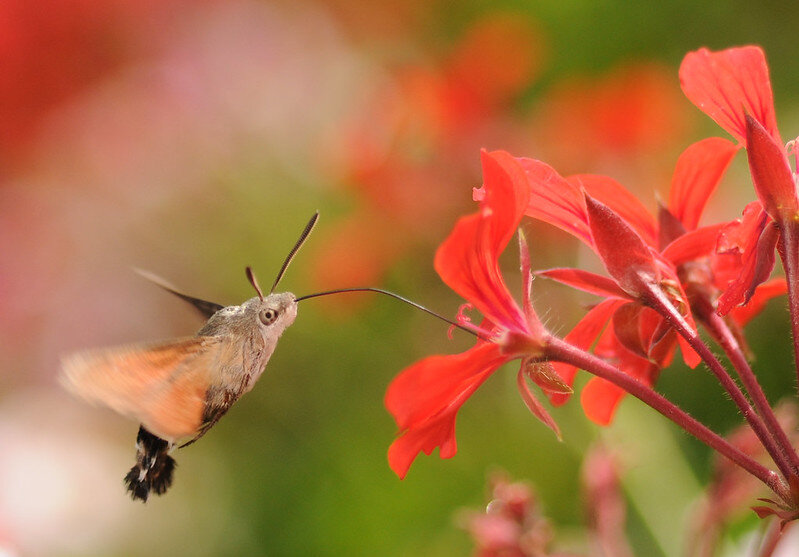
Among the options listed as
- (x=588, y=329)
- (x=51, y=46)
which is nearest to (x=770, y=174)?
(x=588, y=329)

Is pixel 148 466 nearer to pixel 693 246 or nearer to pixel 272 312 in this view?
pixel 272 312

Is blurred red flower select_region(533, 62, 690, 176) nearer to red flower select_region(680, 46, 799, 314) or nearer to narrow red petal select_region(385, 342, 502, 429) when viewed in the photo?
red flower select_region(680, 46, 799, 314)

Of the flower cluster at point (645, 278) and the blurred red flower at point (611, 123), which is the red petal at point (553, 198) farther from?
the blurred red flower at point (611, 123)

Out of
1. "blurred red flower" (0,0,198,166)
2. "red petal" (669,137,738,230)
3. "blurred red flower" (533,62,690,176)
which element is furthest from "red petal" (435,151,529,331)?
"blurred red flower" (0,0,198,166)

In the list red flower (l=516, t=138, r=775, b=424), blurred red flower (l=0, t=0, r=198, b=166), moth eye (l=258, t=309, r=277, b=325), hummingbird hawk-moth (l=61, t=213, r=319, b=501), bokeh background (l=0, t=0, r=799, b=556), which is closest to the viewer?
red flower (l=516, t=138, r=775, b=424)

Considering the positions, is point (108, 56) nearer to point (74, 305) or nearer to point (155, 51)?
point (155, 51)

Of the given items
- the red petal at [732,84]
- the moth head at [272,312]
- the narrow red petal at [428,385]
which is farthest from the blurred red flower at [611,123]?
the narrow red petal at [428,385]

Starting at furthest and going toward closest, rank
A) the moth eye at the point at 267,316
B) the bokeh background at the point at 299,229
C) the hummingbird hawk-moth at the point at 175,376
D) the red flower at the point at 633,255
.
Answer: the bokeh background at the point at 299,229, the moth eye at the point at 267,316, the hummingbird hawk-moth at the point at 175,376, the red flower at the point at 633,255
